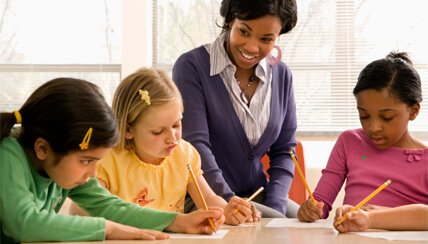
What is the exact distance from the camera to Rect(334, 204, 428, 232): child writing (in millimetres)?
1241

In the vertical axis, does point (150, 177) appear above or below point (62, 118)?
below

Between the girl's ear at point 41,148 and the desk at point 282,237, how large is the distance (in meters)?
0.24

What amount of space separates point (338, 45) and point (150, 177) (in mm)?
2251

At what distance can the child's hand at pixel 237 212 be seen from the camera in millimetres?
1342

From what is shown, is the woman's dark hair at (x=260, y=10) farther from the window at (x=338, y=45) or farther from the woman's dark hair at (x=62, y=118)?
the window at (x=338, y=45)

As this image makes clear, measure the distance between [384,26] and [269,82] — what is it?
5.92 feet

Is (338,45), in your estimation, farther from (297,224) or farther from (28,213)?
(28,213)

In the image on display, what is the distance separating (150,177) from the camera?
153cm

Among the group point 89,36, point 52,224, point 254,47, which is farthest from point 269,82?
point 89,36

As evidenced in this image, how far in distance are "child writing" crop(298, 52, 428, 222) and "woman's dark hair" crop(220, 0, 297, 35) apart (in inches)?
12.9

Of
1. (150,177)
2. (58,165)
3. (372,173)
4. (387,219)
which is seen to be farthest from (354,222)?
(58,165)

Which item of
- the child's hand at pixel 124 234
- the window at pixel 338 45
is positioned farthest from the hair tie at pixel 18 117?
the window at pixel 338 45

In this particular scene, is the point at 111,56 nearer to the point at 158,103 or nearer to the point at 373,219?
the point at 158,103

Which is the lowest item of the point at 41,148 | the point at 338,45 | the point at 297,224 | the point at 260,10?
the point at 297,224
